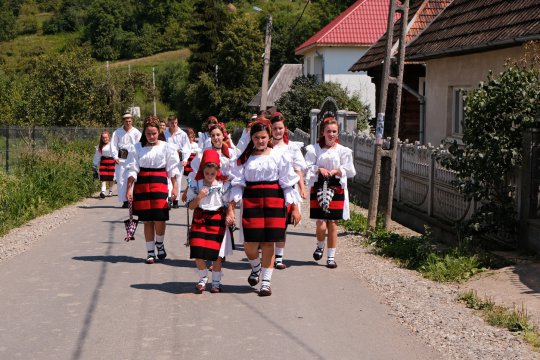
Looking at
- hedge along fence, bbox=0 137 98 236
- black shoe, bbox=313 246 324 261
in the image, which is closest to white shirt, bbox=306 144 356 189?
black shoe, bbox=313 246 324 261

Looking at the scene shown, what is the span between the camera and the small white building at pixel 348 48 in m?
46.7

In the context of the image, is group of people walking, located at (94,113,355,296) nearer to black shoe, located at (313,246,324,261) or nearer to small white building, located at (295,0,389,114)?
black shoe, located at (313,246,324,261)

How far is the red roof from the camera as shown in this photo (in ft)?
153

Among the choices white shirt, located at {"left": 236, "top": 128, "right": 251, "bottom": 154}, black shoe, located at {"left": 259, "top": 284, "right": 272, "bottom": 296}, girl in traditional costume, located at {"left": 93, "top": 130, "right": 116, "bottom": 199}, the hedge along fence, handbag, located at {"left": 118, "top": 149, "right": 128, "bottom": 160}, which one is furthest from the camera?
girl in traditional costume, located at {"left": 93, "top": 130, "right": 116, "bottom": 199}

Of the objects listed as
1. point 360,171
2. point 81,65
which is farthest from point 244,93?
point 360,171

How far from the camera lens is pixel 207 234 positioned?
893 centimetres

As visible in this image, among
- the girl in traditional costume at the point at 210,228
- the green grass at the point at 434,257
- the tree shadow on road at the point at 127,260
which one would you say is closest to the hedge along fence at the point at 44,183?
the tree shadow on road at the point at 127,260

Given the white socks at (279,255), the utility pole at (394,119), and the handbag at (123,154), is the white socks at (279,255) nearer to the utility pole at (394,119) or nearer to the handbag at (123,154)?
the utility pole at (394,119)

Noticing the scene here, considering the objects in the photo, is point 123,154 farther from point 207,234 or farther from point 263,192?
point 263,192

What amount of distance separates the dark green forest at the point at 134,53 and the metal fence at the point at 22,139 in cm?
964

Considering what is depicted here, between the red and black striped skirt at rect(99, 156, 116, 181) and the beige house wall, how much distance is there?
7366 millimetres

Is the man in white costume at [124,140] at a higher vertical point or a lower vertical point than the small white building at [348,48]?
lower

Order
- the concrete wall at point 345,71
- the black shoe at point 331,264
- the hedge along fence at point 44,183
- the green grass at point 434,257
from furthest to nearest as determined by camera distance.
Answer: the concrete wall at point 345,71, the hedge along fence at point 44,183, the black shoe at point 331,264, the green grass at point 434,257

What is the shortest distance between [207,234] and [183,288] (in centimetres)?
70
